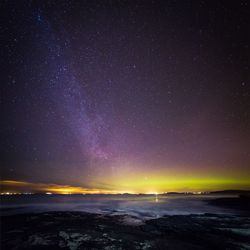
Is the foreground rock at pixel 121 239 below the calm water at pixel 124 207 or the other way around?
below

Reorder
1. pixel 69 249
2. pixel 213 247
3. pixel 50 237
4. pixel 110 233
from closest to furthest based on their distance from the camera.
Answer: pixel 69 249, pixel 213 247, pixel 50 237, pixel 110 233

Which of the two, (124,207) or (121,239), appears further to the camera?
(124,207)

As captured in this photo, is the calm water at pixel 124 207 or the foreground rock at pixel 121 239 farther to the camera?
the calm water at pixel 124 207

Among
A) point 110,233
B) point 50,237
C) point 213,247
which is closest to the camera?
point 213,247

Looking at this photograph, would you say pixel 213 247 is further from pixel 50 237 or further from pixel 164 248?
pixel 50 237

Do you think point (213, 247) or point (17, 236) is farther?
point (17, 236)

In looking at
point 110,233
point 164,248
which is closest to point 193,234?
A: point 164,248

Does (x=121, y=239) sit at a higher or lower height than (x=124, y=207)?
lower

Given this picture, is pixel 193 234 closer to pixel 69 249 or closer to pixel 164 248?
pixel 164 248

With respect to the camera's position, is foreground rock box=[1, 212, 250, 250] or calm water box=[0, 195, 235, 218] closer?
foreground rock box=[1, 212, 250, 250]

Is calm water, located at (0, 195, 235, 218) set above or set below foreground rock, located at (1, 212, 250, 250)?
above
